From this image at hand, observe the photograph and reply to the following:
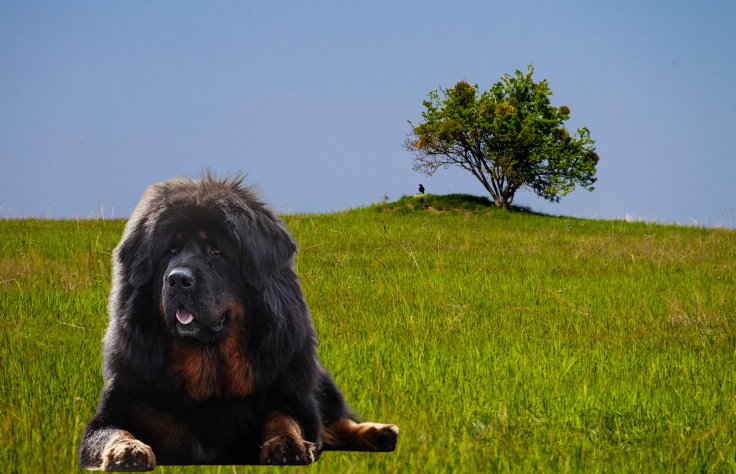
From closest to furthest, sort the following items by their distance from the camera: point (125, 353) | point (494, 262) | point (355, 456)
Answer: point (125, 353)
point (355, 456)
point (494, 262)

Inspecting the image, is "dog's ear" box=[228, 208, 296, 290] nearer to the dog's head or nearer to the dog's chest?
the dog's head

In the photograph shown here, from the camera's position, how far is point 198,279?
8.45ft

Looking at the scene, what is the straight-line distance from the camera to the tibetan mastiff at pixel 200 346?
2664 mm

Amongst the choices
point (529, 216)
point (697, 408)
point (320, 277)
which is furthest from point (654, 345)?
point (529, 216)

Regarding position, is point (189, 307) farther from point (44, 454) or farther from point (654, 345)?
point (654, 345)

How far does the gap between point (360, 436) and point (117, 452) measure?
1174 mm

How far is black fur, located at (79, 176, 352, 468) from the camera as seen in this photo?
2.68 m

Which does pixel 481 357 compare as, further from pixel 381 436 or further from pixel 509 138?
pixel 509 138

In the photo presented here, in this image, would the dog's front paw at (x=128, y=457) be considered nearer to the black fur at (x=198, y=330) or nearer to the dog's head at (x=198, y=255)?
the black fur at (x=198, y=330)

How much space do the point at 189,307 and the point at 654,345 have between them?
6.31m

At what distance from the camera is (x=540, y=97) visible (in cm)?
3238

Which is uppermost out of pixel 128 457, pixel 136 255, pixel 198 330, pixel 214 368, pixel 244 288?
pixel 136 255

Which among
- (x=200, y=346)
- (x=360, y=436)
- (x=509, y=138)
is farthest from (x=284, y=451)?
(x=509, y=138)

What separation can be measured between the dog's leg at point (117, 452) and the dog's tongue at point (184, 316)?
1.68 ft
